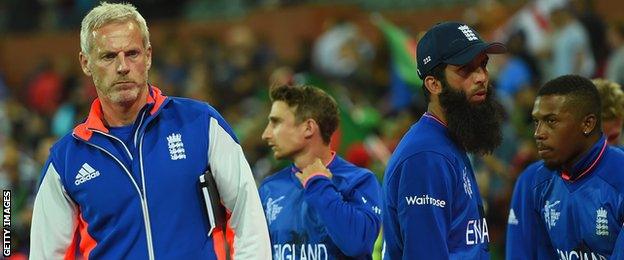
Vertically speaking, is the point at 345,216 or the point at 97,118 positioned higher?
the point at 97,118

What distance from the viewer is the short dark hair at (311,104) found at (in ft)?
19.7

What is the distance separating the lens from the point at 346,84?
13266 millimetres

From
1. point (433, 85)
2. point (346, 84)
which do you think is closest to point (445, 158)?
point (433, 85)

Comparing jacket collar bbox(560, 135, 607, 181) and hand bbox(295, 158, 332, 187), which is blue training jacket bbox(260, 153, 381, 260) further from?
jacket collar bbox(560, 135, 607, 181)

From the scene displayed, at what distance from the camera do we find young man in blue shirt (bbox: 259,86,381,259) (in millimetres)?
5520

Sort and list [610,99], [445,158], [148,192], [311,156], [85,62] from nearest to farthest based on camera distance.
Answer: [148,192] → [85,62] → [445,158] → [311,156] → [610,99]

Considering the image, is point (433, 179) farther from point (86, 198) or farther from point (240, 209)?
point (86, 198)

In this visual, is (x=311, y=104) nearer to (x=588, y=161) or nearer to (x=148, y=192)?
(x=588, y=161)

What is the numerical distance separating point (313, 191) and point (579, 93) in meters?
1.35

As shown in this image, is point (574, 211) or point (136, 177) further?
point (574, 211)

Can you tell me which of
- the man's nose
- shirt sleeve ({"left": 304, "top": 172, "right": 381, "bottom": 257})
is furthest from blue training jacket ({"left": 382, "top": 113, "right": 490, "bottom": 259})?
the man's nose

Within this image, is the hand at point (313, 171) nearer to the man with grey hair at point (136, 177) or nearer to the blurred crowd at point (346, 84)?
the man with grey hair at point (136, 177)

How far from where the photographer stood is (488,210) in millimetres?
9797

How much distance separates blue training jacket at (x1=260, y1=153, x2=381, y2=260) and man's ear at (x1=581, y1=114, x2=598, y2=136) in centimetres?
110
